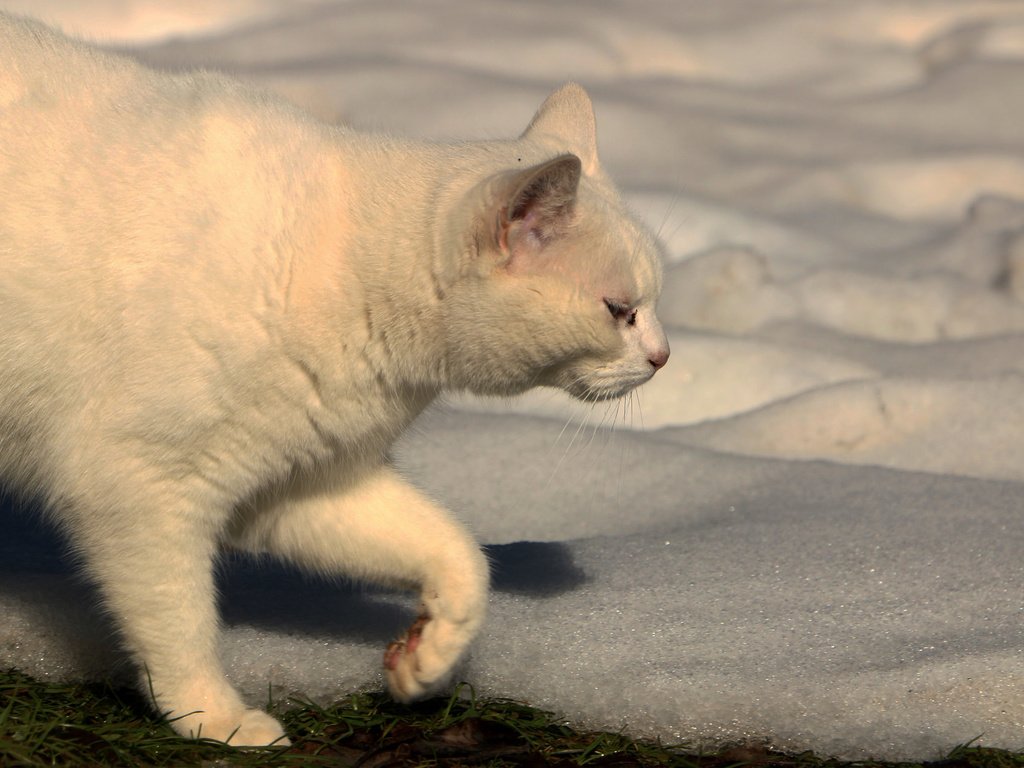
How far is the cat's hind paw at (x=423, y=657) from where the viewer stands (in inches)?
87.3

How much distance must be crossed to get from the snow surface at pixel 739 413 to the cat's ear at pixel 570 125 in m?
0.55

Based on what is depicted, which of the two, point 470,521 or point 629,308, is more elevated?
point 629,308

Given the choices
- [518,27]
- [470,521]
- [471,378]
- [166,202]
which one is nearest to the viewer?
[166,202]

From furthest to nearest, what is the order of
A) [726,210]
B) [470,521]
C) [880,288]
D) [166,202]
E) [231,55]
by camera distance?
[231,55] < [726,210] < [880,288] < [470,521] < [166,202]

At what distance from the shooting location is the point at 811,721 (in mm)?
2236

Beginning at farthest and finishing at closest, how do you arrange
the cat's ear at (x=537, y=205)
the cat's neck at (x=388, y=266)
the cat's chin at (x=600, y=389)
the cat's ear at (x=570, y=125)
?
the cat's ear at (x=570, y=125) → the cat's chin at (x=600, y=389) → the cat's neck at (x=388, y=266) → the cat's ear at (x=537, y=205)

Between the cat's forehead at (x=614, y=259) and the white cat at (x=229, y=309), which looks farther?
the cat's forehead at (x=614, y=259)

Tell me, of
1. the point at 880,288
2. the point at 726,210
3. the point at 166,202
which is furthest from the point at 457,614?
the point at 726,210

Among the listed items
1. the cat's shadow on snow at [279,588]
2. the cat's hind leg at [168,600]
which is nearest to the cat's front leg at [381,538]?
the cat's shadow on snow at [279,588]

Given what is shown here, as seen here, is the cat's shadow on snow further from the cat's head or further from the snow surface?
the cat's head

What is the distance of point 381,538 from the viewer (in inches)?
96.2

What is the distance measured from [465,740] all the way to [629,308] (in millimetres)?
795

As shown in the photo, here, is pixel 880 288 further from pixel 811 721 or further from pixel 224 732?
pixel 224 732

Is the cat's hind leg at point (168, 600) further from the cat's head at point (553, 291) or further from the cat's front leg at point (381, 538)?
the cat's head at point (553, 291)
